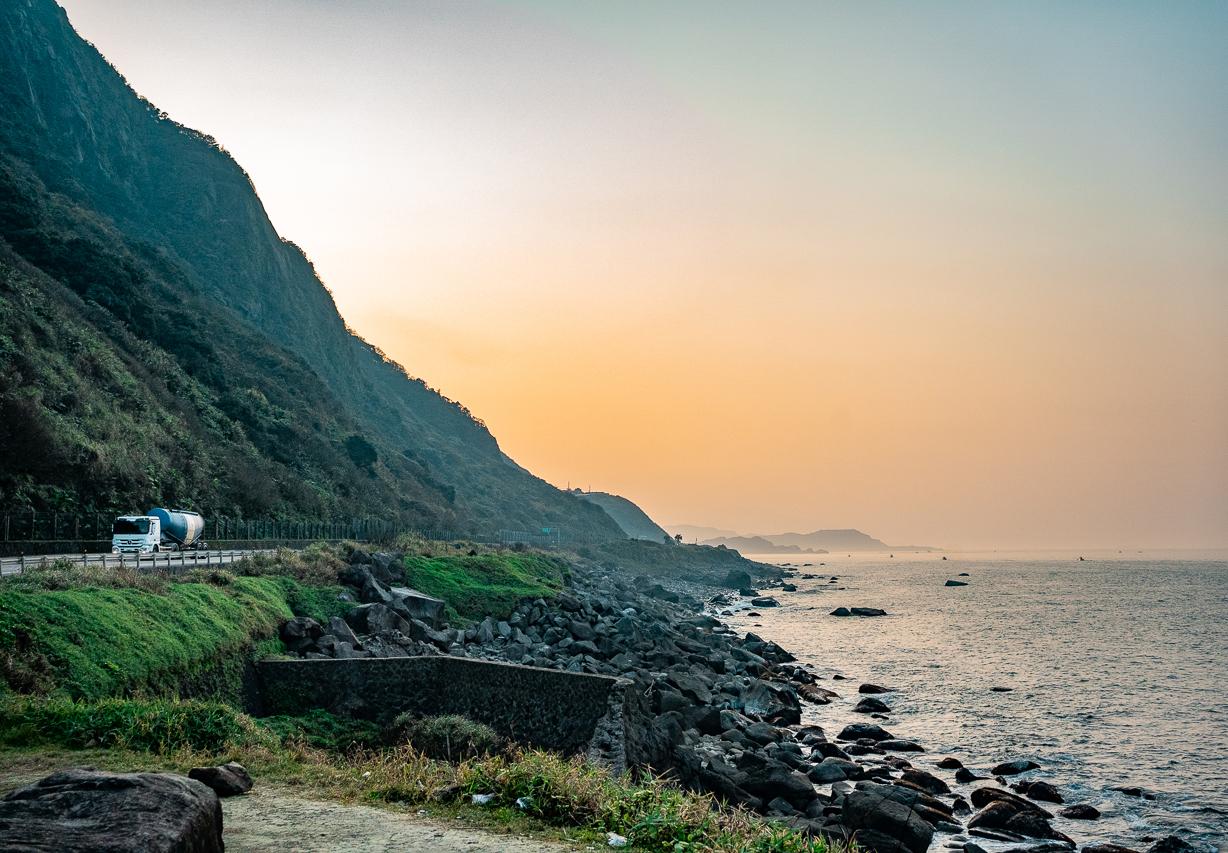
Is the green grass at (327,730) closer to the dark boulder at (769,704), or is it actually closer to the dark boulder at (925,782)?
the dark boulder at (925,782)

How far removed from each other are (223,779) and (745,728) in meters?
21.1

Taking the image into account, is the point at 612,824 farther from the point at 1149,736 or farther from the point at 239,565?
the point at 1149,736

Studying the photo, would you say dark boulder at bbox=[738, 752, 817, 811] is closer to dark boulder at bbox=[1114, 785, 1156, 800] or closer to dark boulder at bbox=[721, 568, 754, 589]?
dark boulder at bbox=[1114, 785, 1156, 800]

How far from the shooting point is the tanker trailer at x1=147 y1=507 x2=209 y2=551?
3669 centimetres

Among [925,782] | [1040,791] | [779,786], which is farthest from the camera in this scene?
[925,782]

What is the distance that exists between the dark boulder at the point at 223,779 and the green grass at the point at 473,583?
26540 mm

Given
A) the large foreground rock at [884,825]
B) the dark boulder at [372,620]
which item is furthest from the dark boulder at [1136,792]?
the dark boulder at [372,620]

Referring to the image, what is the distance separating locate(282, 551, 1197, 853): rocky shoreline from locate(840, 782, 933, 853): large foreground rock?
1.2 inches

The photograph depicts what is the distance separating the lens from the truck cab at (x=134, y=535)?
32.9 metres

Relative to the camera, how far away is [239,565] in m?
30.2

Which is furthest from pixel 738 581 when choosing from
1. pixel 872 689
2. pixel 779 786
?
pixel 779 786

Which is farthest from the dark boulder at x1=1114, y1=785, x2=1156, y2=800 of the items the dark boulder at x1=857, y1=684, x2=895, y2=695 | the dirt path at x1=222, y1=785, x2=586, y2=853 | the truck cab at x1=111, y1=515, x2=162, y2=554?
the truck cab at x1=111, y1=515, x2=162, y2=554

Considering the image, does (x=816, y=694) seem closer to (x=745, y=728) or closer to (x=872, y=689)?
(x=872, y=689)

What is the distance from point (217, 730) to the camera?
13.8m
